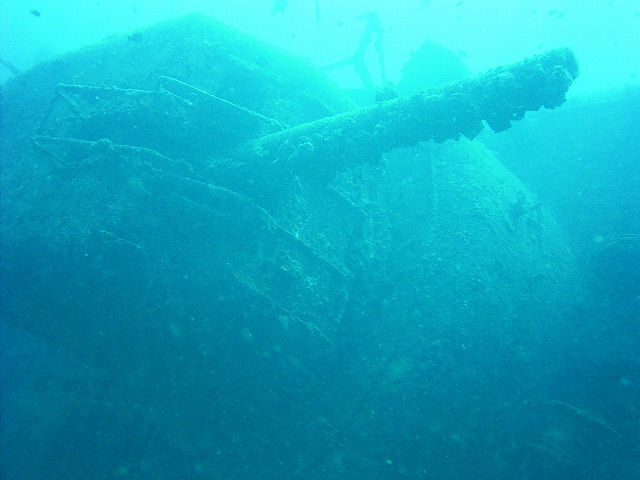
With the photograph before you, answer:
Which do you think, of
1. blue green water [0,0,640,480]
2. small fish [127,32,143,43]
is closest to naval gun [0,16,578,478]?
blue green water [0,0,640,480]

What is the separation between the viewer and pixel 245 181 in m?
4.87

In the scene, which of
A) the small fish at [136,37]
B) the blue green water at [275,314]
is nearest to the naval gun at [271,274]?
the blue green water at [275,314]

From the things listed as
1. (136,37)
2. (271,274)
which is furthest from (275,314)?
(136,37)

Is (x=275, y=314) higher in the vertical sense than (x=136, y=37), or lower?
lower

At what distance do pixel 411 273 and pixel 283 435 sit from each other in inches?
113

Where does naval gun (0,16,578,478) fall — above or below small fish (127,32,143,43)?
below

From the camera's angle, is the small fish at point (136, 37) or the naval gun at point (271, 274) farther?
the small fish at point (136, 37)

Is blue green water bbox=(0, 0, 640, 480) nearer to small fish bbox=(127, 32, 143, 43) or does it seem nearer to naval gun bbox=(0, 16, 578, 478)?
naval gun bbox=(0, 16, 578, 478)

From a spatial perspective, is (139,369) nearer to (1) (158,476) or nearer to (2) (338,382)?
(1) (158,476)

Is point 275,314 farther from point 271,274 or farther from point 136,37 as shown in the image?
point 136,37

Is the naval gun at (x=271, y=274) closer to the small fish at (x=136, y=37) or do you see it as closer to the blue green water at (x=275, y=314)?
the blue green water at (x=275, y=314)

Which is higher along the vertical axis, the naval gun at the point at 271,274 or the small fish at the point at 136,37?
the small fish at the point at 136,37

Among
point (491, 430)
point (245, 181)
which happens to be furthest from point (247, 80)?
point (491, 430)

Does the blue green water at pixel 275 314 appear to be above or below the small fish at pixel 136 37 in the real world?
below
